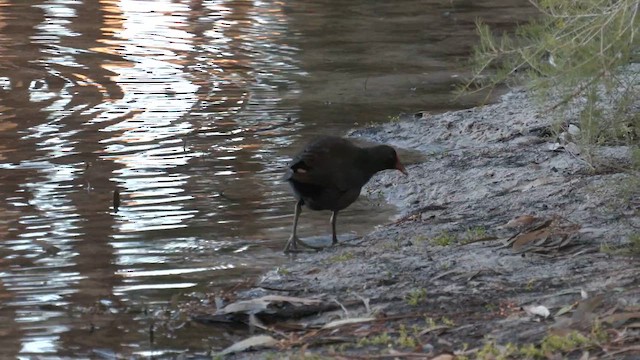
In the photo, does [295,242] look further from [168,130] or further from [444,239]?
[168,130]

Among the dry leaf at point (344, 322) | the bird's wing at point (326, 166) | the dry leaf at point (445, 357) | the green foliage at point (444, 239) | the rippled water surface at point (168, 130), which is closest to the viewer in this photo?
the dry leaf at point (445, 357)

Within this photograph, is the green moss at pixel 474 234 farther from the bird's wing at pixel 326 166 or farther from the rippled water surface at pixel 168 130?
the rippled water surface at pixel 168 130

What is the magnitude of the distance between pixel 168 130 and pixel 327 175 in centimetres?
387

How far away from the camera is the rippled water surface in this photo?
24.7ft

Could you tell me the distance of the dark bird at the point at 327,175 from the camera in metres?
8.58

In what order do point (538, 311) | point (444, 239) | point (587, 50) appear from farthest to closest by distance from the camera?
point (444, 239), point (587, 50), point (538, 311)

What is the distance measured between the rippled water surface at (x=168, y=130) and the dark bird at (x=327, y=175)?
40cm

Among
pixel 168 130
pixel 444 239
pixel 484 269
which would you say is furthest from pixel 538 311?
pixel 168 130

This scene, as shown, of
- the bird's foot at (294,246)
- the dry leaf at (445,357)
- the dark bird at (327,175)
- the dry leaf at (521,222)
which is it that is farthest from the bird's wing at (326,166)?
the dry leaf at (445,357)

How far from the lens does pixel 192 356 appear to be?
6445 millimetres

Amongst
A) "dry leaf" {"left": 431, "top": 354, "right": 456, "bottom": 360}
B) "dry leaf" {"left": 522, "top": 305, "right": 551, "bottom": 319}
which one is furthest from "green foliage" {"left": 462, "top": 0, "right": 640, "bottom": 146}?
"dry leaf" {"left": 431, "top": 354, "right": 456, "bottom": 360}

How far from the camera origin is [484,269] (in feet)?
24.0

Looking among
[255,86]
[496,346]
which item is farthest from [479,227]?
[255,86]

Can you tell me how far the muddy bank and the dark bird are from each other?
0.31 meters
